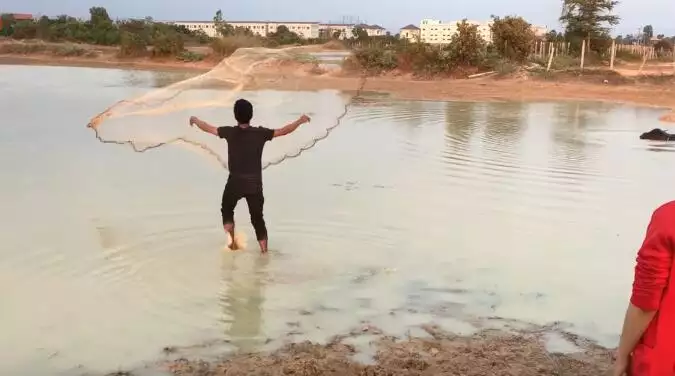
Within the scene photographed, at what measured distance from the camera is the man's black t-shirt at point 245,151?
6.27m

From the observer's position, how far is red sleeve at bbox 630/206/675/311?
2.09m

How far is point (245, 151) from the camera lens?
630 centimetres

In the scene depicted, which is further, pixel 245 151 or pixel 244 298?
pixel 245 151

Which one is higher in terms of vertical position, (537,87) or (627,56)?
(627,56)

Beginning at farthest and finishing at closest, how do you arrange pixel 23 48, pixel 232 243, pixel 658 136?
pixel 23 48, pixel 658 136, pixel 232 243

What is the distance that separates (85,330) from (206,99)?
142 inches

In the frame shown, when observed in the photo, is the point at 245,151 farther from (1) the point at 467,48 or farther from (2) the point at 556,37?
(2) the point at 556,37

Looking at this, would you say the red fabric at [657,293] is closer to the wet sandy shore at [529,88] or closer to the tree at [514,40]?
Answer: the wet sandy shore at [529,88]

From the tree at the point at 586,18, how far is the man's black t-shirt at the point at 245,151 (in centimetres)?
4200

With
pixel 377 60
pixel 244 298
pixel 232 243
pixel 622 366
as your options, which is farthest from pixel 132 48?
pixel 622 366

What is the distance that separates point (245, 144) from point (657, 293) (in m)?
4.51

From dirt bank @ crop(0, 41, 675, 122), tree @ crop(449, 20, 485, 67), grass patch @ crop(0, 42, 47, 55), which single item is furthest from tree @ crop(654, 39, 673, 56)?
grass patch @ crop(0, 42, 47, 55)

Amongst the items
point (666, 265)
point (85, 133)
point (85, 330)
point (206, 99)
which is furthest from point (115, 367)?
point (85, 133)

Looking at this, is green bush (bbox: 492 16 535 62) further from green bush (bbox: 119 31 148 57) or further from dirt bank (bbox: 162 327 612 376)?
dirt bank (bbox: 162 327 612 376)
